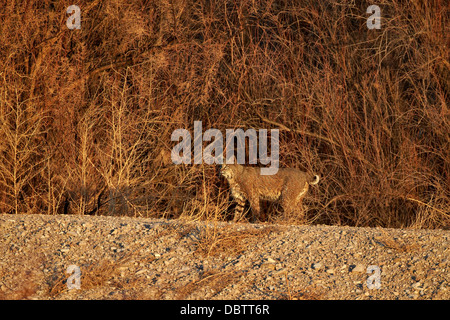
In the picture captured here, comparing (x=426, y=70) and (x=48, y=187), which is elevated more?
(x=426, y=70)

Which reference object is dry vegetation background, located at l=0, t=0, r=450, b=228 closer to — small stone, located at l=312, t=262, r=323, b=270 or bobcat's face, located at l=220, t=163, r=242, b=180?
bobcat's face, located at l=220, t=163, r=242, b=180

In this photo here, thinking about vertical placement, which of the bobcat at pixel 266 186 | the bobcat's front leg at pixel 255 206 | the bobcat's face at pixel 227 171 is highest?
the bobcat's face at pixel 227 171

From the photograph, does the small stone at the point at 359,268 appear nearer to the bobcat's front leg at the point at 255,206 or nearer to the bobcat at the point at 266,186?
the bobcat at the point at 266,186

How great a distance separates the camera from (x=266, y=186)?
9.96 metres

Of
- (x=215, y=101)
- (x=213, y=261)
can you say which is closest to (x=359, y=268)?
(x=213, y=261)

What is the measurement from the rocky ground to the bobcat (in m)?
3.09

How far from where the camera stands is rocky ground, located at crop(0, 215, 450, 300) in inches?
198

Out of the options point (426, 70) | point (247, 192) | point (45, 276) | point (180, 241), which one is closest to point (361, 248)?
point (180, 241)

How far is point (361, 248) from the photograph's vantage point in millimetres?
5906

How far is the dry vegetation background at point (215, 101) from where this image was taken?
31.1ft

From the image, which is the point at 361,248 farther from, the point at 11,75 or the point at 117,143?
the point at 11,75

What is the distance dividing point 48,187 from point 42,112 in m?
1.20

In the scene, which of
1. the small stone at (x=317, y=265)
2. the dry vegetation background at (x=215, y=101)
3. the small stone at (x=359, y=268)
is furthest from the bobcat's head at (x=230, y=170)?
the small stone at (x=359, y=268)

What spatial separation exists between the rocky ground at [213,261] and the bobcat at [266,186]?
10.1 ft
